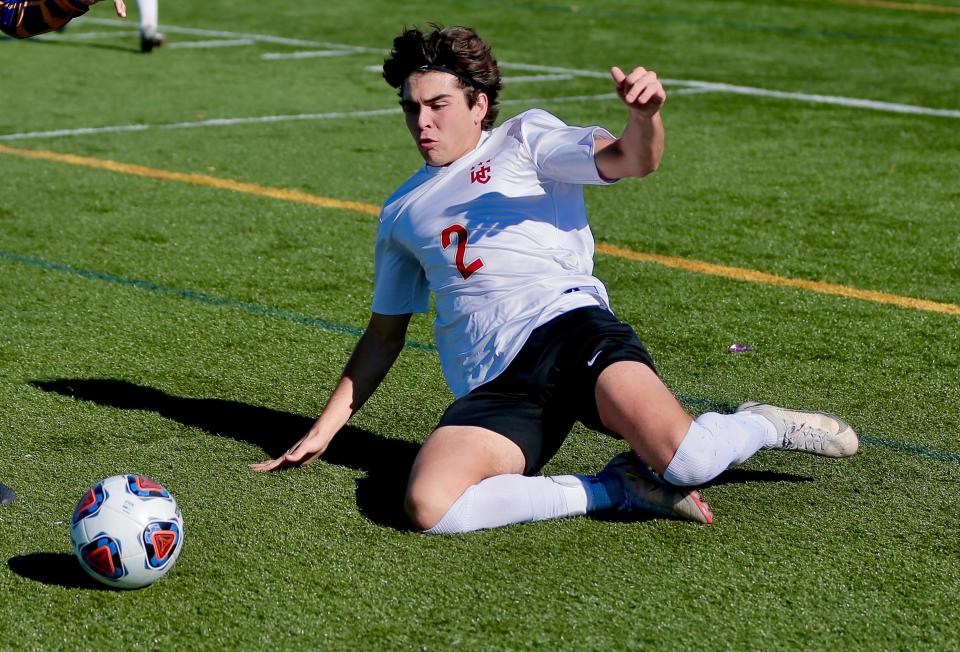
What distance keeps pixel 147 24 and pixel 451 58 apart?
10934mm

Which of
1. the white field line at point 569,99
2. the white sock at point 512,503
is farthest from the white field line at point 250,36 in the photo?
the white sock at point 512,503

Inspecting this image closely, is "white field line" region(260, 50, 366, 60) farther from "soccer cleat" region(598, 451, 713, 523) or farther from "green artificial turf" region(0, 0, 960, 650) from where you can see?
"soccer cleat" region(598, 451, 713, 523)

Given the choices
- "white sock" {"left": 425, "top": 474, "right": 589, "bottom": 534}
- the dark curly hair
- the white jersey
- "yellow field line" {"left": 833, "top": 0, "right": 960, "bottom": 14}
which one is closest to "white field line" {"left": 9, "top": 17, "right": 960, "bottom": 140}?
the dark curly hair

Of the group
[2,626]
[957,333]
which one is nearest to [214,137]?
[957,333]

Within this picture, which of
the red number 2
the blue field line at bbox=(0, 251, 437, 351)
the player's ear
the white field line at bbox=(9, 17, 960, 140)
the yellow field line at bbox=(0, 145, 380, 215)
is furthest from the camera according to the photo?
the white field line at bbox=(9, 17, 960, 140)

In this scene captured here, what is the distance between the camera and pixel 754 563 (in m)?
4.00

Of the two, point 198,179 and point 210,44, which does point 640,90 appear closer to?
point 198,179

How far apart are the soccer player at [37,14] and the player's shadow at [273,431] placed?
1.48 m

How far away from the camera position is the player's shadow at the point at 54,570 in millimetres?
3859

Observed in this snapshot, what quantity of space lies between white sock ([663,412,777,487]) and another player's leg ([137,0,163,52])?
1176 centimetres

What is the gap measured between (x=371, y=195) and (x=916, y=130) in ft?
14.9

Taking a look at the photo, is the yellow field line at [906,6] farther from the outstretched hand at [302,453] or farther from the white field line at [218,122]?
the outstretched hand at [302,453]

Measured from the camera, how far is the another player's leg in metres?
14.8

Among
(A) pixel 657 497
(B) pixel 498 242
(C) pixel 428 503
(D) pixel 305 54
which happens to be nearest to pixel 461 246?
(B) pixel 498 242
